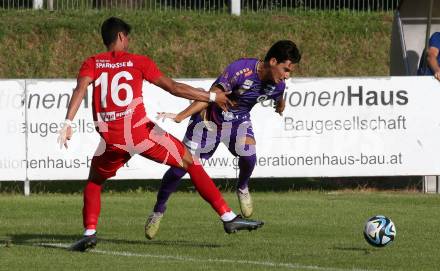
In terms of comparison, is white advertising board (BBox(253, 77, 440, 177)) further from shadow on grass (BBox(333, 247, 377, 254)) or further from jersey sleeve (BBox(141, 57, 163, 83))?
jersey sleeve (BBox(141, 57, 163, 83))

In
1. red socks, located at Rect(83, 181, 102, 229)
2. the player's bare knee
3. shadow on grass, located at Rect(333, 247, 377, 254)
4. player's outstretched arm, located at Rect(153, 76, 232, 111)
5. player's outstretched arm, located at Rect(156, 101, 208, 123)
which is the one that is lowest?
shadow on grass, located at Rect(333, 247, 377, 254)

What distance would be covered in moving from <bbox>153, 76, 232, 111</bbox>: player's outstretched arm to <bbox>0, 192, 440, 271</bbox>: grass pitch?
1401 mm

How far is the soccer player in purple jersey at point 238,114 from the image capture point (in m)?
12.1

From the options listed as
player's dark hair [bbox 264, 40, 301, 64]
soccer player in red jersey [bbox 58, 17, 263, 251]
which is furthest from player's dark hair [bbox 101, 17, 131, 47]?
player's dark hair [bbox 264, 40, 301, 64]

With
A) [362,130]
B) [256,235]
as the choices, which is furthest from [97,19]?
[256,235]

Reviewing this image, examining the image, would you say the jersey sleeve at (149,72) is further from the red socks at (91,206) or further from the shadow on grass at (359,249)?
the shadow on grass at (359,249)

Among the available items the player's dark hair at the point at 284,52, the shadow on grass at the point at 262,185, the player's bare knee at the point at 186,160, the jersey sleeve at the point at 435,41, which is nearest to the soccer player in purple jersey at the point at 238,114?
the player's dark hair at the point at 284,52

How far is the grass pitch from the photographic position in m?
10.5

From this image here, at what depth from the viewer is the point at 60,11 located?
→ 27.7 metres

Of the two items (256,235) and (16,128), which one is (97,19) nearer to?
(16,128)

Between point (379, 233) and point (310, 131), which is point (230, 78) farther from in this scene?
point (310, 131)

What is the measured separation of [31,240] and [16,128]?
580 centimetres

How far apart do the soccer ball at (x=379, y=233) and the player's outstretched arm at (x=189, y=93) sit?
5.82ft

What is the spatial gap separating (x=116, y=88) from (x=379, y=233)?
2743mm
